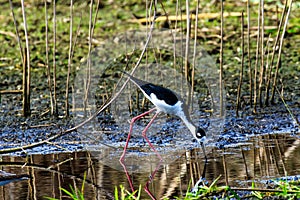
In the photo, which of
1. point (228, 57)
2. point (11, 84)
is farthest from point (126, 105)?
point (228, 57)

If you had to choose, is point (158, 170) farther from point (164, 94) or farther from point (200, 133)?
point (164, 94)

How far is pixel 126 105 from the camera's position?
28.3 feet

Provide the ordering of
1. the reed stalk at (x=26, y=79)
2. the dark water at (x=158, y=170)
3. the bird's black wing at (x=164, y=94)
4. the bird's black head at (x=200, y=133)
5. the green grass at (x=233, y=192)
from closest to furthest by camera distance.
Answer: the green grass at (x=233, y=192)
the dark water at (x=158, y=170)
the bird's black head at (x=200, y=133)
the bird's black wing at (x=164, y=94)
the reed stalk at (x=26, y=79)

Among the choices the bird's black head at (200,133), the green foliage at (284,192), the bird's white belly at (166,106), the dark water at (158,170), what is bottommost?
the dark water at (158,170)

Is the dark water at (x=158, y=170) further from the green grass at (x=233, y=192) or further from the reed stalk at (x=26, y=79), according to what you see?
the reed stalk at (x=26, y=79)

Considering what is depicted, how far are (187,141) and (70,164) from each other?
1.34 m

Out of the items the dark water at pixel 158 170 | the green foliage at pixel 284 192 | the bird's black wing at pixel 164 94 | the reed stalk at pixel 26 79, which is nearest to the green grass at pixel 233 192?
the green foliage at pixel 284 192

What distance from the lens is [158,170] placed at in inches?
237

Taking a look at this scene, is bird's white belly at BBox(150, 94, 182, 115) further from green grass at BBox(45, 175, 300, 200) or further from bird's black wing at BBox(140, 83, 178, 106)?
green grass at BBox(45, 175, 300, 200)

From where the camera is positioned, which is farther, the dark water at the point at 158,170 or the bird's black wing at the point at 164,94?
the bird's black wing at the point at 164,94

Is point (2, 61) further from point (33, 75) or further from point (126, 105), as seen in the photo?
point (126, 105)

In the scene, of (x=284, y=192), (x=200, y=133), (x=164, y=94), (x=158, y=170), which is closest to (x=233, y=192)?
(x=284, y=192)

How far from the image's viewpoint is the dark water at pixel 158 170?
17.8 ft

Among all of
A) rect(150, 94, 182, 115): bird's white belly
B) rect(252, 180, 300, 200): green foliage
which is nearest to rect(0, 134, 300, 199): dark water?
rect(150, 94, 182, 115): bird's white belly
